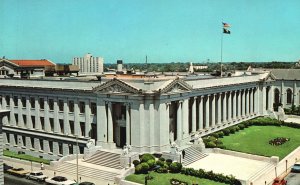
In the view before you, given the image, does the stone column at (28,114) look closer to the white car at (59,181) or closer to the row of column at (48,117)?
the row of column at (48,117)

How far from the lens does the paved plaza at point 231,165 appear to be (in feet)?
173

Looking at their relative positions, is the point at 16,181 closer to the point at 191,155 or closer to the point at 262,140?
the point at 191,155

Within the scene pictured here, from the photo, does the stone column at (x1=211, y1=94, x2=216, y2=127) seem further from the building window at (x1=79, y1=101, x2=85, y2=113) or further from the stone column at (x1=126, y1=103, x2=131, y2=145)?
the building window at (x1=79, y1=101, x2=85, y2=113)

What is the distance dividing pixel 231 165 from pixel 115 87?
1958cm

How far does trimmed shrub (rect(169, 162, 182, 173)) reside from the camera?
5141 centimetres

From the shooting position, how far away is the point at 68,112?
65.8m

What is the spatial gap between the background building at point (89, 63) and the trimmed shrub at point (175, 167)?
73.9 metres

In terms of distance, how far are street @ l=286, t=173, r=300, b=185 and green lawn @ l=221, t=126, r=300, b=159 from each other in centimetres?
517

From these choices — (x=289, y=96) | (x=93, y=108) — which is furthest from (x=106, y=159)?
(x=289, y=96)

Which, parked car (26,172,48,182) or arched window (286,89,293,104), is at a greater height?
arched window (286,89,293,104)

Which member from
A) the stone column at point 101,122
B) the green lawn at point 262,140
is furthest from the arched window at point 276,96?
the stone column at point 101,122

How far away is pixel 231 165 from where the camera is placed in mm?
56375

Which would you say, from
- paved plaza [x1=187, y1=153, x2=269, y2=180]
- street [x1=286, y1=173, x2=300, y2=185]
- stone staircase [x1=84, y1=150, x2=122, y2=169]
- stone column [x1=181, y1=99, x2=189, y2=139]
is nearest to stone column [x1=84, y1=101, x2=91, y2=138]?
stone staircase [x1=84, y1=150, x2=122, y2=169]

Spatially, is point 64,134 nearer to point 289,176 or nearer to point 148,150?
point 148,150
